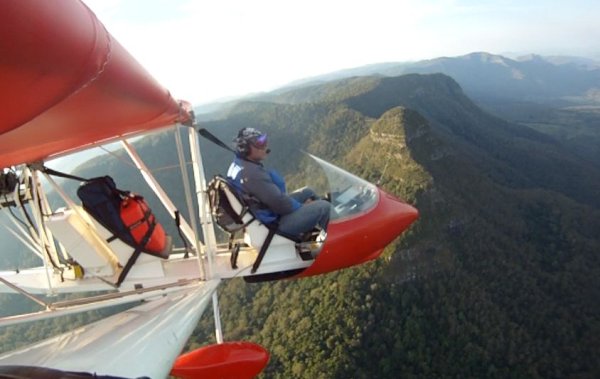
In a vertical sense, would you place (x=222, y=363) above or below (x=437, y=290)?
above

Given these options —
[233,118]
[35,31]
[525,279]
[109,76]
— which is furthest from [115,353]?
[233,118]

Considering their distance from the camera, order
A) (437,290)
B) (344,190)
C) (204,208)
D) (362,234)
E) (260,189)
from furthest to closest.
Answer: (437,290), (344,190), (362,234), (260,189), (204,208)

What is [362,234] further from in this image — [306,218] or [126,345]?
[126,345]

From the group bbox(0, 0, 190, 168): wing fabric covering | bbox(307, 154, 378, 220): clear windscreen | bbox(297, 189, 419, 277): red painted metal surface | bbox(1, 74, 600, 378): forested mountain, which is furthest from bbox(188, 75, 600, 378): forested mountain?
bbox(0, 0, 190, 168): wing fabric covering

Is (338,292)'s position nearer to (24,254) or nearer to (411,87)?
(24,254)

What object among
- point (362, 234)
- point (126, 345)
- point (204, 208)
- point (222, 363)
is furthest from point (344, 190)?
point (126, 345)

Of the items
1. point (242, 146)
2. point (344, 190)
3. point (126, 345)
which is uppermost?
point (242, 146)

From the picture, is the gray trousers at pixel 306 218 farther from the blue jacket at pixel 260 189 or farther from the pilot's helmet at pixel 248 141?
the pilot's helmet at pixel 248 141

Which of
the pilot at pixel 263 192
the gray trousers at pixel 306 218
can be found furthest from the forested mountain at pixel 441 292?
the pilot at pixel 263 192
